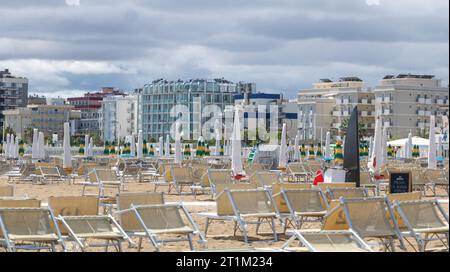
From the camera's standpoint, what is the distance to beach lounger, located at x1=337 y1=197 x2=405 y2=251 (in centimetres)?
788

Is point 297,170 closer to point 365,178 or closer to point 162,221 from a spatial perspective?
point 365,178

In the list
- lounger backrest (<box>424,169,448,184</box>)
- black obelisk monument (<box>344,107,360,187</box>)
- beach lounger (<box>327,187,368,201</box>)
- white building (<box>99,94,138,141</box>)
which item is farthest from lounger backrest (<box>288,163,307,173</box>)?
white building (<box>99,94,138,141</box>)

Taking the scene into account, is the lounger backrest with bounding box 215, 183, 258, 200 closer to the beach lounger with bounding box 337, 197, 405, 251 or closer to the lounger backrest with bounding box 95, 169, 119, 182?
the beach lounger with bounding box 337, 197, 405, 251

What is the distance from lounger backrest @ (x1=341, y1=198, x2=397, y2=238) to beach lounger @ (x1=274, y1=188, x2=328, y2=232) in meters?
1.91

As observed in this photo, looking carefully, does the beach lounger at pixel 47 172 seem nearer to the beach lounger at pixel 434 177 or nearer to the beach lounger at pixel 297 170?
the beach lounger at pixel 297 170

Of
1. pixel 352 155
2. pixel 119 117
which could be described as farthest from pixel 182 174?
pixel 119 117

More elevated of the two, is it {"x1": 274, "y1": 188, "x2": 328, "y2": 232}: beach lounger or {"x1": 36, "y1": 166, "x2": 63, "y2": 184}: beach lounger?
{"x1": 274, "y1": 188, "x2": 328, "y2": 232}: beach lounger

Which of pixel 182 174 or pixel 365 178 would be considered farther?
pixel 182 174

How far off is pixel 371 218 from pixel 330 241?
3.75 ft

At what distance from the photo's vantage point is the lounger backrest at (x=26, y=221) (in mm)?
7648

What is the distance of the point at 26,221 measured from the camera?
770cm

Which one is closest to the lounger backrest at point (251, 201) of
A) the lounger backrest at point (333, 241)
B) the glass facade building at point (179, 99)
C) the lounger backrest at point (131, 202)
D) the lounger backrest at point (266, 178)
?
the lounger backrest at point (131, 202)

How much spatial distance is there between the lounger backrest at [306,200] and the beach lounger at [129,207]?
152 cm

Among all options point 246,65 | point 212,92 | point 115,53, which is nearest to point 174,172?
point 246,65
